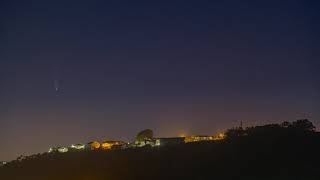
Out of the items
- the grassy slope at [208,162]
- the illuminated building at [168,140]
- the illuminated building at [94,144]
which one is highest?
the illuminated building at [94,144]

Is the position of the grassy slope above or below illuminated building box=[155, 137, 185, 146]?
below

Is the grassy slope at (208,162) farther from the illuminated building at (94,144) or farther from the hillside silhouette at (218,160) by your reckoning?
the illuminated building at (94,144)

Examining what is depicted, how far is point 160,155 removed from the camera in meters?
97.8

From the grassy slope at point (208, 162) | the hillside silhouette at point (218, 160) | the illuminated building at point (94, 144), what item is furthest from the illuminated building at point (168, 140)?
the illuminated building at point (94, 144)

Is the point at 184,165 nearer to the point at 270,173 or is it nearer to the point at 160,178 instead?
the point at 160,178

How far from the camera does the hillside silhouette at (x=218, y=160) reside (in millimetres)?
82062

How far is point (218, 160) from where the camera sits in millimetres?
89000

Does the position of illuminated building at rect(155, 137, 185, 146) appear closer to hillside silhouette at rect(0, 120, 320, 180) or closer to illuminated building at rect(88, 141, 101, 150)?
hillside silhouette at rect(0, 120, 320, 180)

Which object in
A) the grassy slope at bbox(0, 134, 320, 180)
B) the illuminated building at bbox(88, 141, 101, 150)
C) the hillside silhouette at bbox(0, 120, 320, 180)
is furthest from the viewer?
the illuminated building at bbox(88, 141, 101, 150)

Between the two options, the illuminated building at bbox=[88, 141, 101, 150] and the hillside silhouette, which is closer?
the hillside silhouette

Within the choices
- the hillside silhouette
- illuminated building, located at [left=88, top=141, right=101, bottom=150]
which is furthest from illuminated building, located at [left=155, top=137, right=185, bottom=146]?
illuminated building, located at [left=88, top=141, right=101, bottom=150]

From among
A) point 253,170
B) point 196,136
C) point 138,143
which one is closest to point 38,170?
point 138,143

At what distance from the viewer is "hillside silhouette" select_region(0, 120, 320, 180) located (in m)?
82.1

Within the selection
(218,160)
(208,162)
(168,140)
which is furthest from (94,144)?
(218,160)
